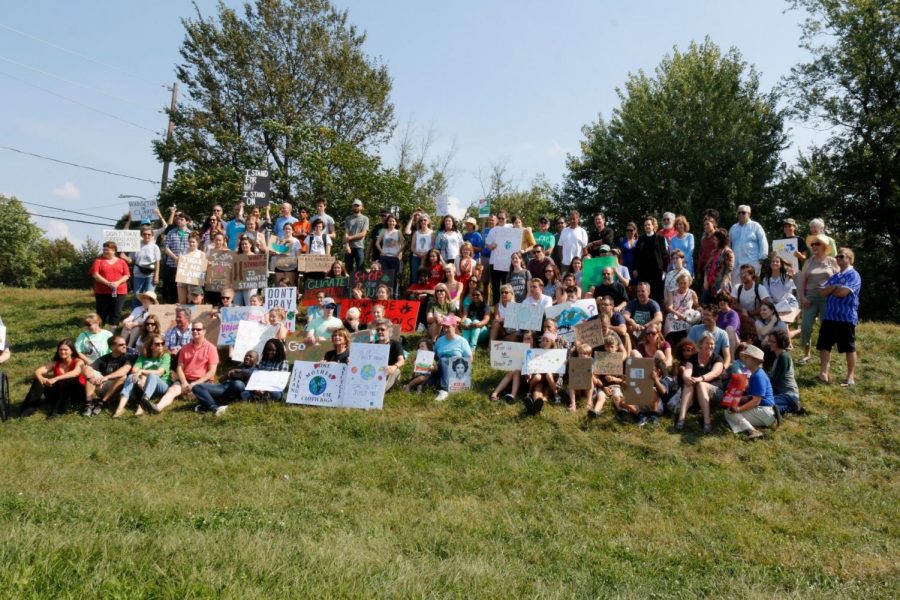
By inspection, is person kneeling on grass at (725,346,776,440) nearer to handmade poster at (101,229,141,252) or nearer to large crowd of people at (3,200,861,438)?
large crowd of people at (3,200,861,438)

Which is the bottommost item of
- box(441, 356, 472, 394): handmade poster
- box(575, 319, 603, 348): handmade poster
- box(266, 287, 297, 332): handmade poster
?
box(441, 356, 472, 394): handmade poster

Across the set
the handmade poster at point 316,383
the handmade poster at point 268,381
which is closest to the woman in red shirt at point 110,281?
the handmade poster at point 268,381

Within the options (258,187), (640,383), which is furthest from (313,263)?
(640,383)

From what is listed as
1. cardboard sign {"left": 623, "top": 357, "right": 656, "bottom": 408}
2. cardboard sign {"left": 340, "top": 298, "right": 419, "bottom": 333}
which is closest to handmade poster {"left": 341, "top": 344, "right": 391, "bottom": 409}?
cardboard sign {"left": 340, "top": 298, "right": 419, "bottom": 333}

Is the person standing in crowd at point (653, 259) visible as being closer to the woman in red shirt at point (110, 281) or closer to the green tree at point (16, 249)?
the woman in red shirt at point (110, 281)

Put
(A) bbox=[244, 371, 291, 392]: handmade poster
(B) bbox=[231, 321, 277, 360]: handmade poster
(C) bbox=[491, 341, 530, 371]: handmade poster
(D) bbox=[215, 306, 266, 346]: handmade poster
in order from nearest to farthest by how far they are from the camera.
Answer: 1. (C) bbox=[491, 341, 530, 371]: handmade poster
2. (A) bbox=[244, 371, 291, 392]: handmade poster
3. (B) bbox=[231, 321, 277, 360]: handmade poster
4. (D) bbox=[215, 306, 266, 346]: handmade poster

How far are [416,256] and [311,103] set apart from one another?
22.7 meters

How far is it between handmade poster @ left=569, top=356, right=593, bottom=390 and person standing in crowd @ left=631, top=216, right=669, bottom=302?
10.3 ft

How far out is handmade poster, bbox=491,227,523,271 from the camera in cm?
1416

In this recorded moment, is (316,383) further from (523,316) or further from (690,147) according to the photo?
(690,147)

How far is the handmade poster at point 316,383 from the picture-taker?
435 inches

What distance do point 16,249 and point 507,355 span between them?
2584 inches

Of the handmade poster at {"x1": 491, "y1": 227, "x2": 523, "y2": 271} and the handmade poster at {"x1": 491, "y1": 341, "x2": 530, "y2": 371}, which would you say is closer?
the handmade poster at {"x1": 491, "y1": 341, "x2": 530, "y2": 371}

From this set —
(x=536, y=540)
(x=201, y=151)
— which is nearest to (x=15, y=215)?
(x=201, y=151)
